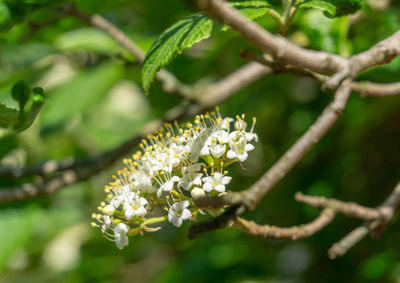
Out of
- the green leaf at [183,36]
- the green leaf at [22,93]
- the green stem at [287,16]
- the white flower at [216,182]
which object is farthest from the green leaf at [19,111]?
the green stem at [287,16]

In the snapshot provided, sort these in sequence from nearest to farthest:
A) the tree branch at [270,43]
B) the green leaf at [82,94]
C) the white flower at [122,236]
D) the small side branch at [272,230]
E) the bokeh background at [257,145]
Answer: the tree branch at [270,43], the small side branch at [272,230], the white flower at [122,236], the bokeh background at [257,145], the green leaf at [82,94]

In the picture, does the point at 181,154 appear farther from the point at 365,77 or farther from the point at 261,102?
the point at 261,102

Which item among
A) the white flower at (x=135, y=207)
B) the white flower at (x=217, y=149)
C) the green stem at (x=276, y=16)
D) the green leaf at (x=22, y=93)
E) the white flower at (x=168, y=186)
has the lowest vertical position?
the white flower at (x=135, y=207)

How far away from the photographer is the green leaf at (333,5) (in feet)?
→ 2.32

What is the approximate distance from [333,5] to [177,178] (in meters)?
0.35

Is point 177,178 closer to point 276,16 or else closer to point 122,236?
point 122,236

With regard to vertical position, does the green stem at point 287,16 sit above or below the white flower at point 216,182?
above

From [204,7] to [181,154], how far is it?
13.6 inches

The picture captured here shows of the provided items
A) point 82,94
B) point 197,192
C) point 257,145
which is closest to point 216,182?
point 197,192

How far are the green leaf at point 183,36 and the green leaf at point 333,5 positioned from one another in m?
0.06

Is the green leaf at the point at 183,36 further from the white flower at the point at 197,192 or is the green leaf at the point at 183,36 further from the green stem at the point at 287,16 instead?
the white flower at the point at 197,192

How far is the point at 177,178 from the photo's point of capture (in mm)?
723

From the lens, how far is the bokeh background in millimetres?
1237

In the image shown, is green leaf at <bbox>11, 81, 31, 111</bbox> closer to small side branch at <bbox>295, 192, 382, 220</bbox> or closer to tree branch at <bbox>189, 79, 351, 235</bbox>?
tree branch at <bbox>189, 79, 351, 235</bbox>
